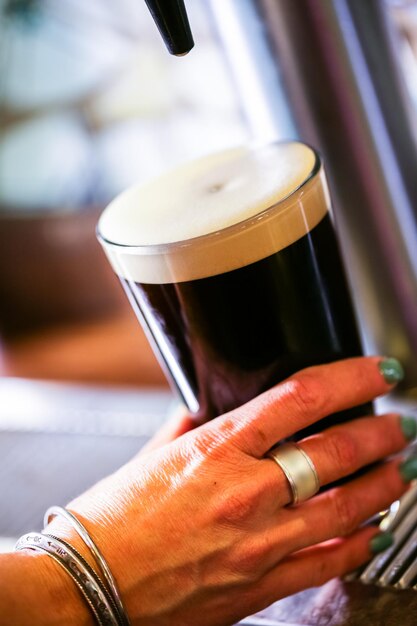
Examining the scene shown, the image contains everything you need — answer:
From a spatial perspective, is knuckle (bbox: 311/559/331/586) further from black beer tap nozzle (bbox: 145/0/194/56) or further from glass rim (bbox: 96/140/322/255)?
black beer tap nozzle (bbox: 145/0/194/56)

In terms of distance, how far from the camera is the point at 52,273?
1.36 metres

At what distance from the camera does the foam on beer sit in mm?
462

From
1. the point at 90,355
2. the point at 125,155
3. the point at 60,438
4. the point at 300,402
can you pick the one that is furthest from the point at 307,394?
the point at 125,155

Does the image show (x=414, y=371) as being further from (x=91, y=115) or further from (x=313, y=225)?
(x=91, y=115)

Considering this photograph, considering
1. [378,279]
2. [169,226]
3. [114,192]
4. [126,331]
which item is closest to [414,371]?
[378,279]

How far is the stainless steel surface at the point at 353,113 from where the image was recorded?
60cm

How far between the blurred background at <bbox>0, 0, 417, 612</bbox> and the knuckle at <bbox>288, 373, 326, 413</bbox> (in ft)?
0.53

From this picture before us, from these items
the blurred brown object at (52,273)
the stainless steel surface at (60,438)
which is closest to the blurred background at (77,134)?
the blurred brown object at (52,273)

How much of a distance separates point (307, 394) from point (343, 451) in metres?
0.05

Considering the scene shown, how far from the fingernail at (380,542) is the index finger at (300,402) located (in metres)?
0.09

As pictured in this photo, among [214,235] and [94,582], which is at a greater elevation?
[214,235]

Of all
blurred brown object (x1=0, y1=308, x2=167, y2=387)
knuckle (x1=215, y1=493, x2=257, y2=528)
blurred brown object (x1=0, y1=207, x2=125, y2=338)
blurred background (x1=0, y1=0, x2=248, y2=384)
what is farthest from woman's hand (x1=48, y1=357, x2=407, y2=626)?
blurred brown object (x1=0, y1=207, x2=125, y2=338)

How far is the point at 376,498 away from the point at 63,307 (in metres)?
0.92

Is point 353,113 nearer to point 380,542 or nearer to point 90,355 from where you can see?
point 380,542
